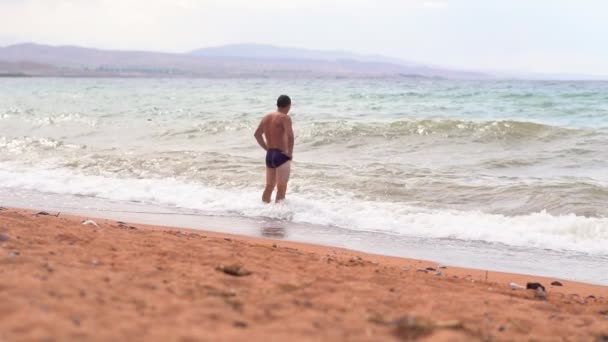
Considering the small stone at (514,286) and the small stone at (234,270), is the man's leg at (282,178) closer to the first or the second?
the small stone at (514,286)

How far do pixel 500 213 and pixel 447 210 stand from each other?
68 centimetres

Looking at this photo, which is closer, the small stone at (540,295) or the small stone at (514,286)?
the small stone at (540,295)

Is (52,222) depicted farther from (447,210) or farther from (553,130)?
(553,130)

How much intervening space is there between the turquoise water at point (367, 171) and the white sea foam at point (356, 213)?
0.02 meters

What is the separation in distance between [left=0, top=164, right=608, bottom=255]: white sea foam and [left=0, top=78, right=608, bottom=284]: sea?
2cm

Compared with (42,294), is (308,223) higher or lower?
lower

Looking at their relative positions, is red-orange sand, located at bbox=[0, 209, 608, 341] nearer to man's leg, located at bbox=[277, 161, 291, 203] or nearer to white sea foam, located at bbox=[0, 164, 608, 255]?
white sea foam, located at bbox=[0, 164, 608, 255]

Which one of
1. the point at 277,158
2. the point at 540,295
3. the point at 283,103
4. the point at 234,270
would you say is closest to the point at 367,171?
the point at 277,158

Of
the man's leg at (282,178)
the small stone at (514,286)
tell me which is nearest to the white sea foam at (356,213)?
the man's leg at (282,178)

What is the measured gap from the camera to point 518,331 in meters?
3.91

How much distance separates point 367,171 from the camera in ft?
41.0

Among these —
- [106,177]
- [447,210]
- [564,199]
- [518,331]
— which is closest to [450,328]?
[518,331]

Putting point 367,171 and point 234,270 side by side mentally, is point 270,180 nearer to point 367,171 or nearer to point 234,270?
point 367,171

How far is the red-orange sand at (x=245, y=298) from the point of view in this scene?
342cm
